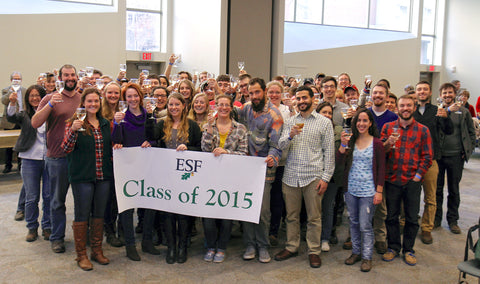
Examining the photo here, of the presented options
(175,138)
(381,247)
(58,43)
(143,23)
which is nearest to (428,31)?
(143,23)

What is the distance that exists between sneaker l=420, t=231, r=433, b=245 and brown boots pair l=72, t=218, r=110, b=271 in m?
3.49

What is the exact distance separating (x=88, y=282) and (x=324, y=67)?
10.8 meters

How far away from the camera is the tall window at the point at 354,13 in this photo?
43.7ft

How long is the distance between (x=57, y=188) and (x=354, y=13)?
1240 centimetres

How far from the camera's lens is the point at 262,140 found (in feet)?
14.3

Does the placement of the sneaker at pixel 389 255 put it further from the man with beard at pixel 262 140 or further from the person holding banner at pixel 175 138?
the person holding banner at pixel 175 138

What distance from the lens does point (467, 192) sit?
25.5 ft

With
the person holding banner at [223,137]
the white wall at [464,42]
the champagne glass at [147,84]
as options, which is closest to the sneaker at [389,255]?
the person holding banner at [223,137]

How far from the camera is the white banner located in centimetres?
424

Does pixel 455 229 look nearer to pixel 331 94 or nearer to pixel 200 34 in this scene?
pixel 331 94

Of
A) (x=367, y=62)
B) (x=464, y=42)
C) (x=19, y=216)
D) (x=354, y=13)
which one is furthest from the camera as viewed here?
(x=464, y=42)

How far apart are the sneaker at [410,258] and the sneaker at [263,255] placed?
1376 millimetres

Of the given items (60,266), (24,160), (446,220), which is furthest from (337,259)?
(24,160)

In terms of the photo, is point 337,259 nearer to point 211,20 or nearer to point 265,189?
point 265,189
